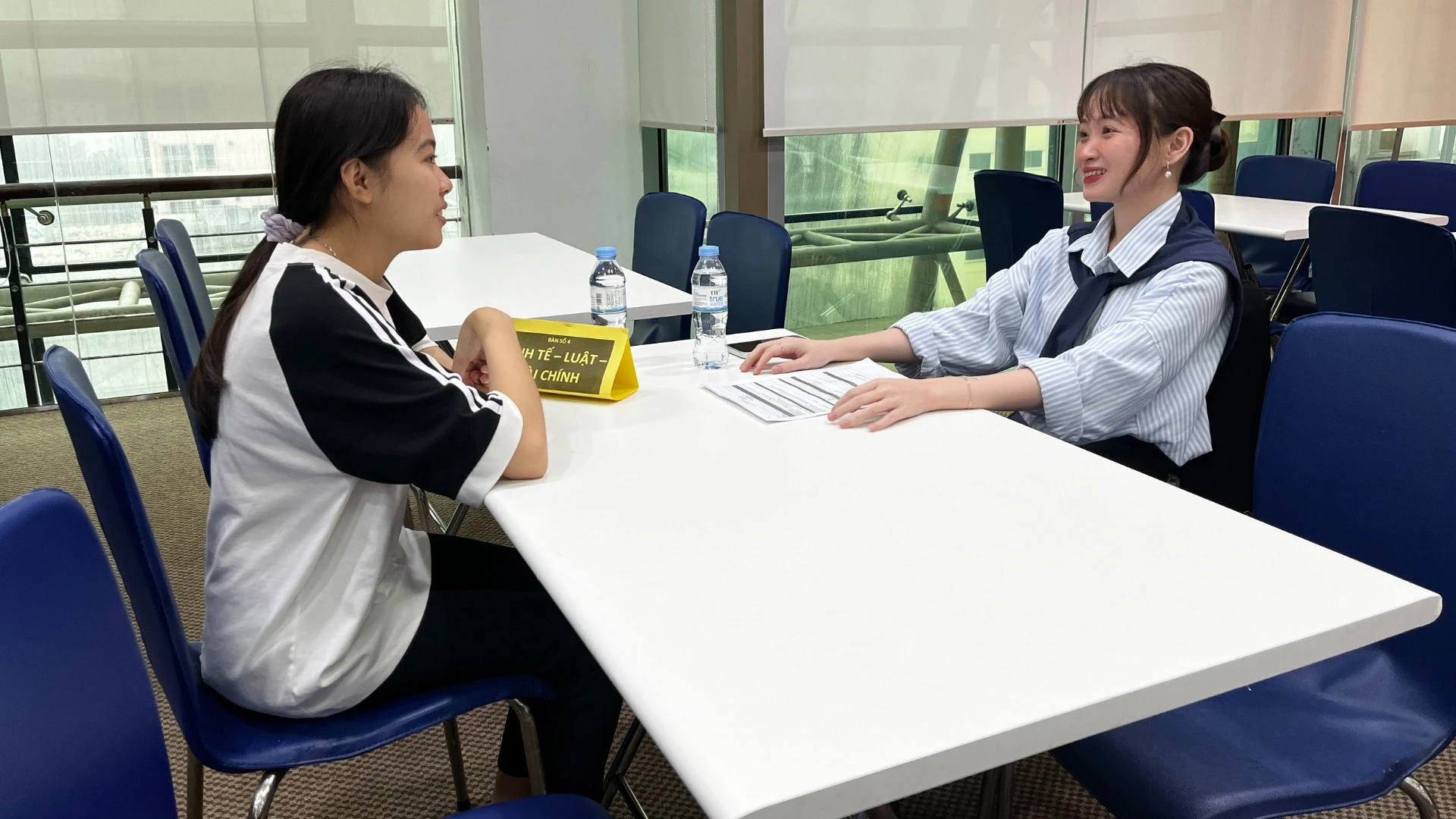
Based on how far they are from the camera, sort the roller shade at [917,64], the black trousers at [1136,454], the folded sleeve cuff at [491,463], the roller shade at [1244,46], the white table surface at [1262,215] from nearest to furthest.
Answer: the folded sleeve cuff at [491,463], the black trousers at [1136,454], the white table surface at [1262,215], the roller shade at [917,64], the roller shade at [1244,46]

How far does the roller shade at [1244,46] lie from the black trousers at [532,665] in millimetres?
4809

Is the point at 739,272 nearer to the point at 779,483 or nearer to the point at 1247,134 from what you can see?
the point at 779,483

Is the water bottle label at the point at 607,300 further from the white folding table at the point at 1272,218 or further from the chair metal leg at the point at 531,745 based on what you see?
the white folding table at the point at 1272,218

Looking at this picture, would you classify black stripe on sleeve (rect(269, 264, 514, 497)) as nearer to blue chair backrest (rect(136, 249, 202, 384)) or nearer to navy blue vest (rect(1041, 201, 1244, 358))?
blue chair backrest (rect(136, 249, 202, 384))

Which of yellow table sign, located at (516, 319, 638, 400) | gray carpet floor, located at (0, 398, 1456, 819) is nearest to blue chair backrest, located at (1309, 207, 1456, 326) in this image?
gray carpet floor, located at (0, 398, 1456, 819)

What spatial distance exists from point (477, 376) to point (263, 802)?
30.3 inches

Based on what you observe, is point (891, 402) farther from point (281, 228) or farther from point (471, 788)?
point (471, 788)

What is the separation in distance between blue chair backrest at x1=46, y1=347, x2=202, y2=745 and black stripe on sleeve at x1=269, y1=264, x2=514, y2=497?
0.70ft

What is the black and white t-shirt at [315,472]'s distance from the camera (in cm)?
136

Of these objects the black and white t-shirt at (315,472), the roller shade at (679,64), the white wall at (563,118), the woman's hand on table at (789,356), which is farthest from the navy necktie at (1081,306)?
the white wall at (563,118)

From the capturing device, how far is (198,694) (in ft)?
4.52

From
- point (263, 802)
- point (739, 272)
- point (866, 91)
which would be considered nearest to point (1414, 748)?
point (263, 802)

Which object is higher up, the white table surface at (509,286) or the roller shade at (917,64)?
the roller shade at (917,64)

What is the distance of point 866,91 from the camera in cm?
497
